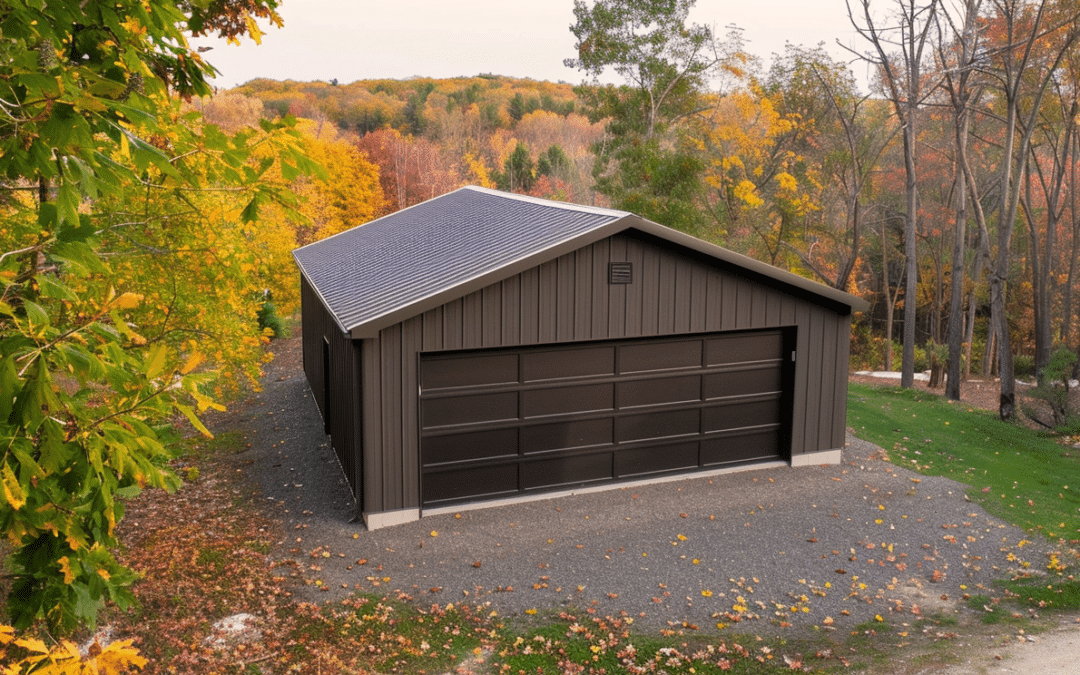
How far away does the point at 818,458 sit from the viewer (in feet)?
46.1

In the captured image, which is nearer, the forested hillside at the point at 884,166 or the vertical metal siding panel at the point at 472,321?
the vertical metal siding panel at the point at 472,321

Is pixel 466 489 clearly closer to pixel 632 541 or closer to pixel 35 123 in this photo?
pixel 632 541

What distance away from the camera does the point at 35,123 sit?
3.61 m

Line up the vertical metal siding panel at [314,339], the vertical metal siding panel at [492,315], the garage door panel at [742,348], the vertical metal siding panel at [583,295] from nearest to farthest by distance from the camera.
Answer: the vertical metal siding panel at [492,315] → the vertical metal siding panel at [583,295] → the garage door panel at [742,348] → the vertical metal siding panel at [314,339]

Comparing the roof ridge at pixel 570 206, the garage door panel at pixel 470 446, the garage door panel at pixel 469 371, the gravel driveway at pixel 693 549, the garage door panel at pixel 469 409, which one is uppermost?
the roof ridge at pixel 570 206

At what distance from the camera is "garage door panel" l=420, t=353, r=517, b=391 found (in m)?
11.6

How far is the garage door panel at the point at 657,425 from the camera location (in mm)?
12844

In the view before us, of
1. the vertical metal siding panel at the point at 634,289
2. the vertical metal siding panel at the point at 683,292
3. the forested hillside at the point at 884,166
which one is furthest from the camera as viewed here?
the forested hillside at the point at 884,166

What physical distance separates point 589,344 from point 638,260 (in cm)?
145

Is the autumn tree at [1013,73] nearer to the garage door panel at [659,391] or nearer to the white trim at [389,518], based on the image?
the garage door panel at [659,391]

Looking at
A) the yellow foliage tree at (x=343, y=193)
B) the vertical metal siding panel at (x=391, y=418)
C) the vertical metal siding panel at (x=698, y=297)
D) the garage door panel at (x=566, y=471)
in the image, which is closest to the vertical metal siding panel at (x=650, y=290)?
the vertical metal siding panel at (x=698, y=297)

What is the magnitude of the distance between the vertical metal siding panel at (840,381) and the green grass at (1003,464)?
1491mm

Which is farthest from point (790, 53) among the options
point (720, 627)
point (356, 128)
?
point (356, 128)

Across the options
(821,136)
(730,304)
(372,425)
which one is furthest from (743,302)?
(821,136)
